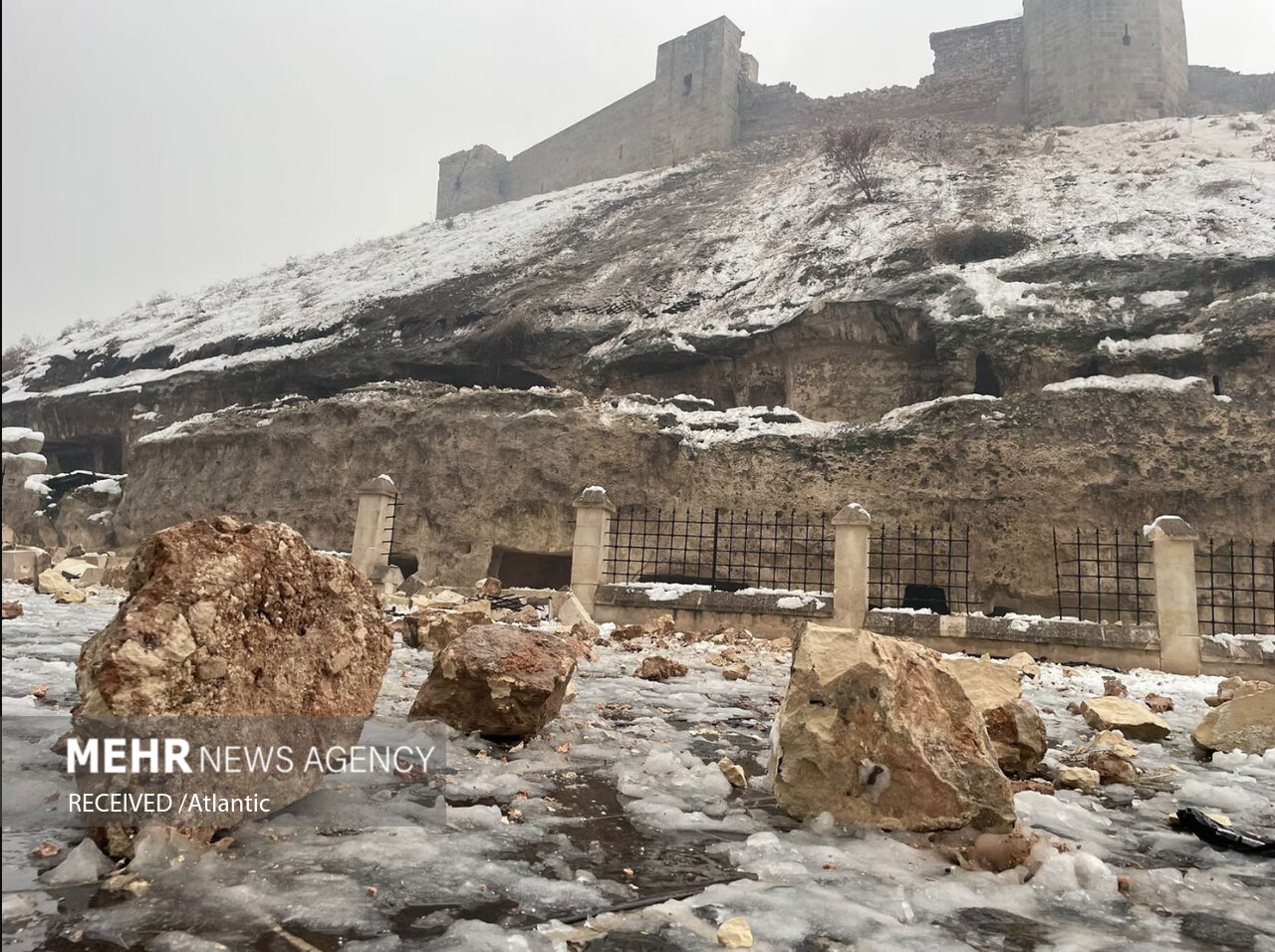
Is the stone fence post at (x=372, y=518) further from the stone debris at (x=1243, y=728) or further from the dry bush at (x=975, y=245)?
the dry bush at (x=975, y=245)

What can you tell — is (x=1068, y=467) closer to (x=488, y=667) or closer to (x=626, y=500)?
(x=626, y=500)

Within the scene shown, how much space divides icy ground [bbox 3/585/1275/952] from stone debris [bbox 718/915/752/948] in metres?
0.04

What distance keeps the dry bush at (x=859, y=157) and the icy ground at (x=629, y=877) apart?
85.4 feet

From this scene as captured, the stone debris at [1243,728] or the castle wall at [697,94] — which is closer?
the stone debris at [1243,728]

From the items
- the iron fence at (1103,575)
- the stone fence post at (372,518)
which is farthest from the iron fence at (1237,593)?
the stone fence post at (372,518)

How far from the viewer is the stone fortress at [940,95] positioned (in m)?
31.6

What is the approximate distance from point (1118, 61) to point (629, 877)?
3949 centimetres

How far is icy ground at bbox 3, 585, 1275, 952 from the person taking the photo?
6.98 ft

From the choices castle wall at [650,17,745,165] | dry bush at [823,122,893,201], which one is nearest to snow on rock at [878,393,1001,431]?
dry bush at [823,122,893,201]

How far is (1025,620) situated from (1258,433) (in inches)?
346

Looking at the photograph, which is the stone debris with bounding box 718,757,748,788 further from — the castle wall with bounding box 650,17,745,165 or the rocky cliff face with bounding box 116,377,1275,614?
the castle wall with bounding box 650,17,745,165

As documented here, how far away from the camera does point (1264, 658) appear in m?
9.52

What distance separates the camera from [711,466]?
59.3 feet

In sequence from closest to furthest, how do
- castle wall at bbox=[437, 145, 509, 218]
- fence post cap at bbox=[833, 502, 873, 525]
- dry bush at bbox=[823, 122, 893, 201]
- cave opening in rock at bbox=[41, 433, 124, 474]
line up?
fence post cap at bbox=[833, 502, 873, 525] → dry bush at bbox=[823, 122, 893, 201] → cave opening in rock at bbox=[41, 433, 124, 474] → castle wall at bbox=[437, 145, 509, 218]
